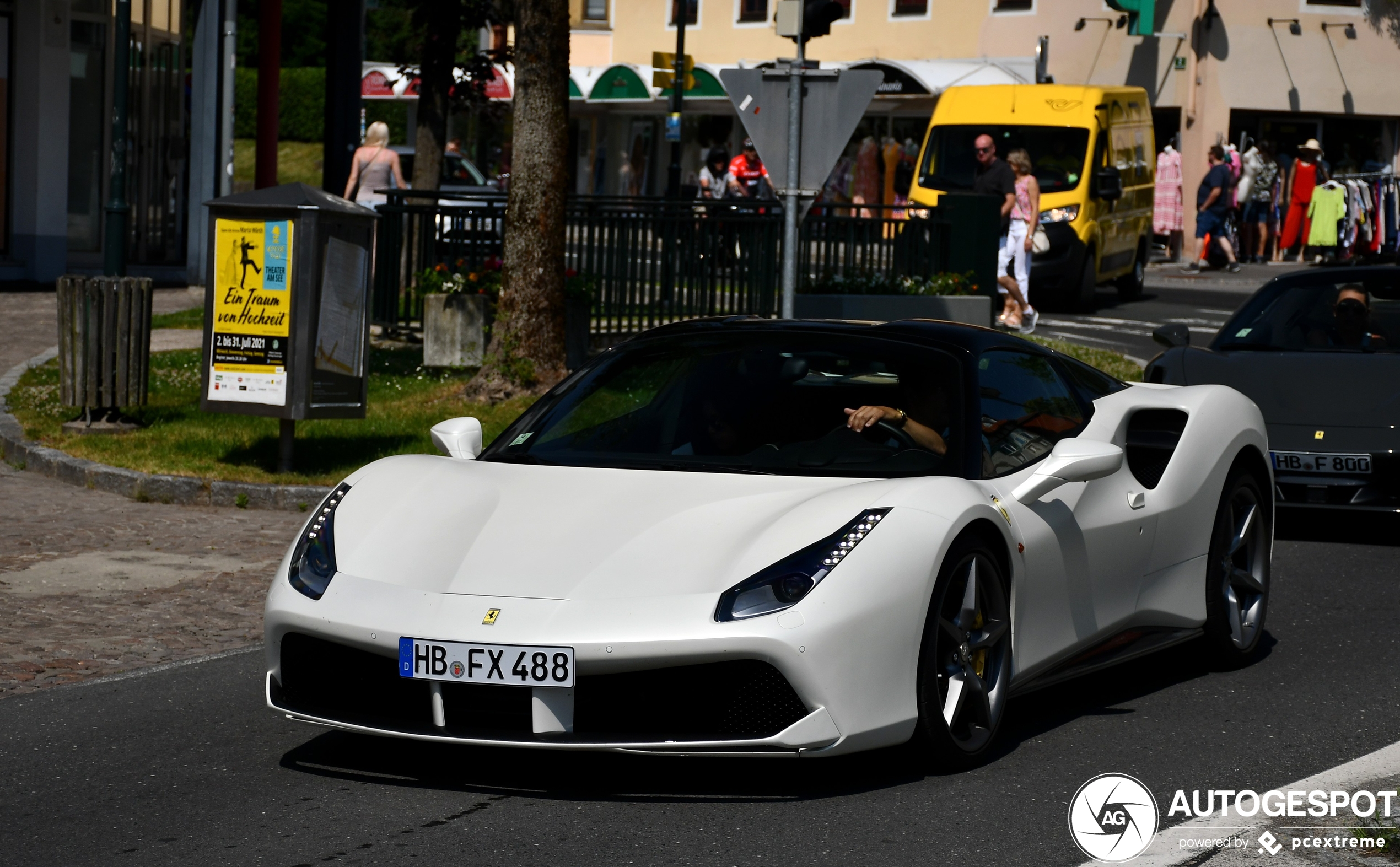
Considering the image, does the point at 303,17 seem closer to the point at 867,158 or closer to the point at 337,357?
the point at 867,158

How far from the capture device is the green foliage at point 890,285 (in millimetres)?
17781

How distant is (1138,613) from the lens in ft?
20.6

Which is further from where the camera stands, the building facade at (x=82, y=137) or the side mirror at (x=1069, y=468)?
the building facade at (x=82, y=137)

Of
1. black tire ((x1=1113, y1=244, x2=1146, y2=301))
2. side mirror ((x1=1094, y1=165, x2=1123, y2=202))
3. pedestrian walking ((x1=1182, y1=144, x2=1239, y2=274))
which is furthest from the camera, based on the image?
pedestrian walking ((x1=1182, y1=144, x2=1239, y2=274))

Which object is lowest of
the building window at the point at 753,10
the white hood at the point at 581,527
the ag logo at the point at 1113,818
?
the ag logo at the point at 1113,818

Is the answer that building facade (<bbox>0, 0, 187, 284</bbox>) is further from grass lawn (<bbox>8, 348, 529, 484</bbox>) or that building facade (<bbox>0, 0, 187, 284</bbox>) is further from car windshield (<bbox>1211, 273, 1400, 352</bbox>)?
car windshield (<bbox>1211, 273, 1400, 352</bbox>)

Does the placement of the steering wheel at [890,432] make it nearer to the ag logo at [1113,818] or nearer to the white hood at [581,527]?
the white hood at [581,527]

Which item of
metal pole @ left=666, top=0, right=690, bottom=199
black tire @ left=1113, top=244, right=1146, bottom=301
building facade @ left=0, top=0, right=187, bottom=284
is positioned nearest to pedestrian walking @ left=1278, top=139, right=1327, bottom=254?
black tire @ left=1113, top=244, right=1146, bottom=301

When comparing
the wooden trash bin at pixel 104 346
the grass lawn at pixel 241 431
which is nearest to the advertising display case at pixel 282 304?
the grass lawn at pixel 241 431

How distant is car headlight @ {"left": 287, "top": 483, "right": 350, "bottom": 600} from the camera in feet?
17.0

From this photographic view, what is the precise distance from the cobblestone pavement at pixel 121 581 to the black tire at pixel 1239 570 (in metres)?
3.57

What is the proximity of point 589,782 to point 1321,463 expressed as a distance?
18.5ft

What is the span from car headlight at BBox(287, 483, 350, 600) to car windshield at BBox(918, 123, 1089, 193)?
19.3m

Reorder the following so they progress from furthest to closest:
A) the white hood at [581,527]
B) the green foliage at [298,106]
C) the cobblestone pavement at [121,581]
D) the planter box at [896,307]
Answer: the green foliage at [298,106], the planter box at [896,307], the cobblestone pavement at [121,581], the white hood at [581,527]
